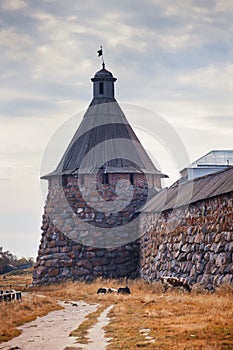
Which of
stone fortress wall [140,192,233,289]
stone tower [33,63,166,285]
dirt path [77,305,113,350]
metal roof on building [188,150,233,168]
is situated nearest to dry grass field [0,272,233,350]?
dirt path [77,305,113,350]

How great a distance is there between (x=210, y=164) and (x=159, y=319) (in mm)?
21984

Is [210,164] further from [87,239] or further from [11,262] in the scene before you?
[11,262]

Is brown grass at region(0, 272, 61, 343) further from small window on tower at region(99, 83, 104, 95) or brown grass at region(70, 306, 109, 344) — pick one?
small window on tower at region(99, 83, 104, 95)

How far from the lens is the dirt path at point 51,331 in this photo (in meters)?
11.6

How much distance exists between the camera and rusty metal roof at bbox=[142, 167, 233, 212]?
70.1ft

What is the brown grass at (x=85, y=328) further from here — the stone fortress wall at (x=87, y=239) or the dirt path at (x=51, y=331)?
the stone fortress wall at (x=87, y=239)

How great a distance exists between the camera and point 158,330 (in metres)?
12.4

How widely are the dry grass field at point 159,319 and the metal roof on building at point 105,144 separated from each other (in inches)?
370

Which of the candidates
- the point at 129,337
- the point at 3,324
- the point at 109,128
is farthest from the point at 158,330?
the point at 109,128

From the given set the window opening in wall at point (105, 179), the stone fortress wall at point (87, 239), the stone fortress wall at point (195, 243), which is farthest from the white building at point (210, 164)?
the stone fortress wall at point (195, 243)

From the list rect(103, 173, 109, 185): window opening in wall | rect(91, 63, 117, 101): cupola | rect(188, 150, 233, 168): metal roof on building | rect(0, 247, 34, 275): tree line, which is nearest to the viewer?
rect(103, 173, 109, 185): window opening in wall

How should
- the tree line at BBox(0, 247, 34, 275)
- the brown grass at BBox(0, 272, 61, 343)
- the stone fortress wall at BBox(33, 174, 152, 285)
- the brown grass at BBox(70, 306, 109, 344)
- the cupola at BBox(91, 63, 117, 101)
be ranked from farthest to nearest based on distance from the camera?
the tree line at BBox(0, 247, 34, 275), the cupola at BBox(91, 63, 117, 101), the stone fortress wall at BBox(33, 174, 152, 285), the brown grass at BBox(0, 272, 61, 343), the brown grass at BBox(70, 306, 109, 344)

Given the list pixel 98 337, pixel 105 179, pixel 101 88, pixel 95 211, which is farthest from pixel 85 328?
pixel 101 88

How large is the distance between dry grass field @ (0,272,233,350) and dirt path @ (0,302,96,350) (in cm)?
25
